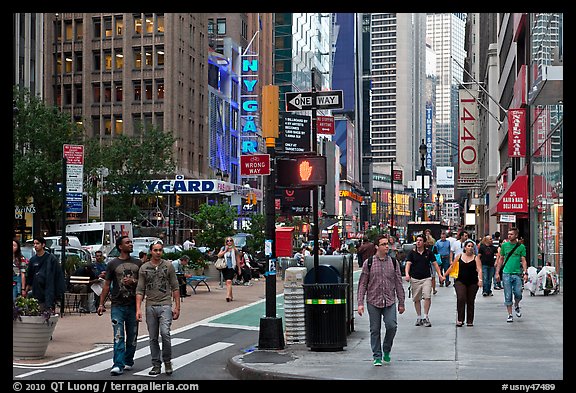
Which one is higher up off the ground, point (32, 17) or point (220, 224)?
point (32, 17)

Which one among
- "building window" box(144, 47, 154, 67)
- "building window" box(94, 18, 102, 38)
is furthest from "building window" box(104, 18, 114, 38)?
"building window" box(144, 47, 154, 67)

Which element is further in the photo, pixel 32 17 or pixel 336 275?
pixel 32 17

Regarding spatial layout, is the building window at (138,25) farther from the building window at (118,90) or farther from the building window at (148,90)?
the building window at (118,90)

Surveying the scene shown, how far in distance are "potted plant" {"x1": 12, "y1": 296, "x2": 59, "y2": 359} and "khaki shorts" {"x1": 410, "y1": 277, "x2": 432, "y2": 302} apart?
7.70m

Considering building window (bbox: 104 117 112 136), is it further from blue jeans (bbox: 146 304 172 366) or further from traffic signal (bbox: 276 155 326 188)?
blue jeans (bbox: 146 304 172 366)

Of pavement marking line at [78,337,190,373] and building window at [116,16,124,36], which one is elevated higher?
building window at [116,16,124,36]

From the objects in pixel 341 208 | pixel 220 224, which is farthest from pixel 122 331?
pixel 341 208

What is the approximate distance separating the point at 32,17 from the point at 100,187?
61.7 feet

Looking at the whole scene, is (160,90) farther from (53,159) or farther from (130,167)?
(53,159)

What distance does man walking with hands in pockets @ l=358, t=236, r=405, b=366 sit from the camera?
1317 cm

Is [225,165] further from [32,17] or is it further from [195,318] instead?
[195,318]

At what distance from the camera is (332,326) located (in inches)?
563
